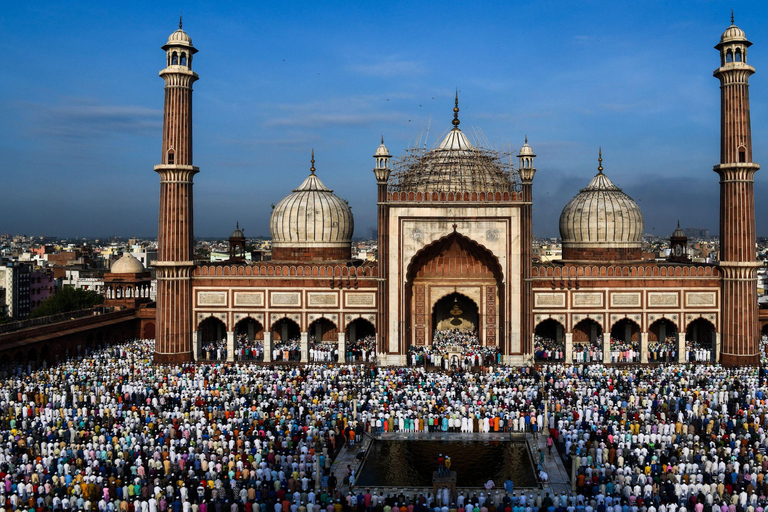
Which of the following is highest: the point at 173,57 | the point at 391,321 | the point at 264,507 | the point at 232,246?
the point at 173,57

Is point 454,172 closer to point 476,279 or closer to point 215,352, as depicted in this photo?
point 476,279

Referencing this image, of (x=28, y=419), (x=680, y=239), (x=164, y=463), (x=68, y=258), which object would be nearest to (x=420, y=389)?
(x=164, y=463)

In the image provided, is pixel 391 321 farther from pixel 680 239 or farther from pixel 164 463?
pixel 680 239

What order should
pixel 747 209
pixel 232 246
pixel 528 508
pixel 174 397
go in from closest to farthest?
pixel 528 508 → pixel 174 397 → pixel 747 209 → pixel 232 246

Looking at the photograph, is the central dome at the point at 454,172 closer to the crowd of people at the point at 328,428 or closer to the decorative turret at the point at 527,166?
the decorative turret at the point at 527,166

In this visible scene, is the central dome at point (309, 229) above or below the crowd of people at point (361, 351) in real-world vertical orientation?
above

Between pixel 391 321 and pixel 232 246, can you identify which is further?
pixel 232 246

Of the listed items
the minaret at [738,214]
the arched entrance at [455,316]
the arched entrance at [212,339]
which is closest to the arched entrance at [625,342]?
the minaret at [738,214]

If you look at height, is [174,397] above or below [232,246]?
below

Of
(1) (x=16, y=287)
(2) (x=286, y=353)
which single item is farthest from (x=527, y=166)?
(1) (x=16, y=287)
